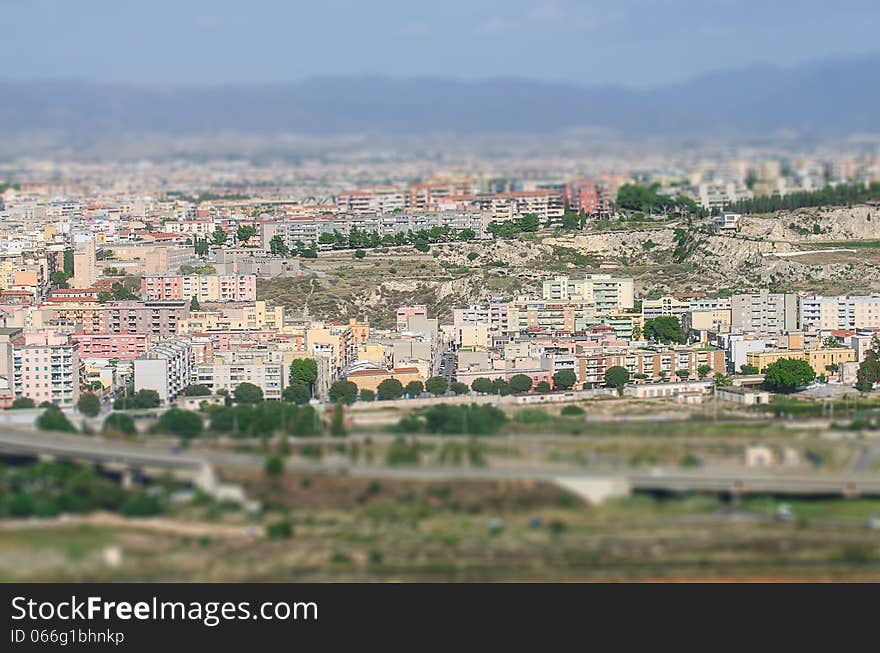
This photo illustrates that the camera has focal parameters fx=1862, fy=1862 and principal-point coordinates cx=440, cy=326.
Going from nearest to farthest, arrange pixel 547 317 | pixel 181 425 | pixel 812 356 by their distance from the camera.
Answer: pixel 181 425, pixel 812 356, pixel 547 317

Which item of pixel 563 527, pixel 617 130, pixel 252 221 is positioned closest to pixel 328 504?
pixel 563 527

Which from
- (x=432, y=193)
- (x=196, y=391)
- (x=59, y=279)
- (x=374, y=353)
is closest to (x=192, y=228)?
(x=59, y=279)

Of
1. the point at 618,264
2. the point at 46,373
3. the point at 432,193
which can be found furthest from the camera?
the point at 432,193

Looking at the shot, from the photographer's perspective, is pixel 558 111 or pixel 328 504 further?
pixel 558 111

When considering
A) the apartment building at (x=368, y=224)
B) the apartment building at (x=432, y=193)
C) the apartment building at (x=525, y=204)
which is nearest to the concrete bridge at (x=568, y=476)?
the apartment building at (x=368, y=224)

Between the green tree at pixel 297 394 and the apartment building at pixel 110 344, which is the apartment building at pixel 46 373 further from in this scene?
the green tree at pixel 297 394

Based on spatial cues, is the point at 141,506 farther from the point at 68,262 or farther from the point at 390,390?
the point at 68,262

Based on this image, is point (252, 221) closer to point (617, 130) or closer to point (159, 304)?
point (159, 304)

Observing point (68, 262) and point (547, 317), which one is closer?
point (547, 317)
